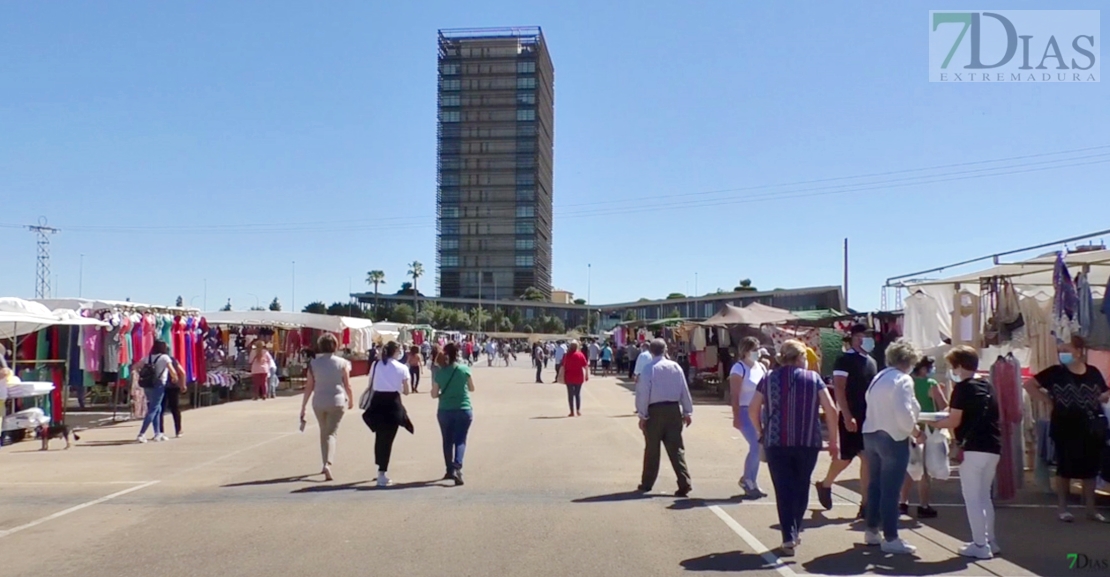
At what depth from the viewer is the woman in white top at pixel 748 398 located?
1054 centimetres

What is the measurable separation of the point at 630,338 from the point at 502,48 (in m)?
94.2

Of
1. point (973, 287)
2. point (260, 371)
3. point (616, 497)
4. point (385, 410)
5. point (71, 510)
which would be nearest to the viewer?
point (71, 510)

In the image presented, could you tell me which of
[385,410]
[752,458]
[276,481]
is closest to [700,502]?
[752,458]

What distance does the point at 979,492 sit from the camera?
307 inches

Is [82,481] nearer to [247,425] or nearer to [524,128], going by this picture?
A: [247,425]

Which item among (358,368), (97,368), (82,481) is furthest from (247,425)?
(358,368)

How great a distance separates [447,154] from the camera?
13700 centimetres

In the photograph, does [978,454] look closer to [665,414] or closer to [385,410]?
[665,414]

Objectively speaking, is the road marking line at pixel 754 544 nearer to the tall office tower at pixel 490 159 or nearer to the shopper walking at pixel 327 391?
the shopper walking at pixel 327 391

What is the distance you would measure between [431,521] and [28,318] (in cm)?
1029

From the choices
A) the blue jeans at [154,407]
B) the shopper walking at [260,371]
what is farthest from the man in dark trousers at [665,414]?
the shopper walking at [260,371]

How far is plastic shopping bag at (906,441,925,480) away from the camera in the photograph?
8688mm

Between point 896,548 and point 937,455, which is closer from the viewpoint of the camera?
point 896,548

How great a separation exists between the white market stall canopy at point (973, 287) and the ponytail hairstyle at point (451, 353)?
6932 mm
